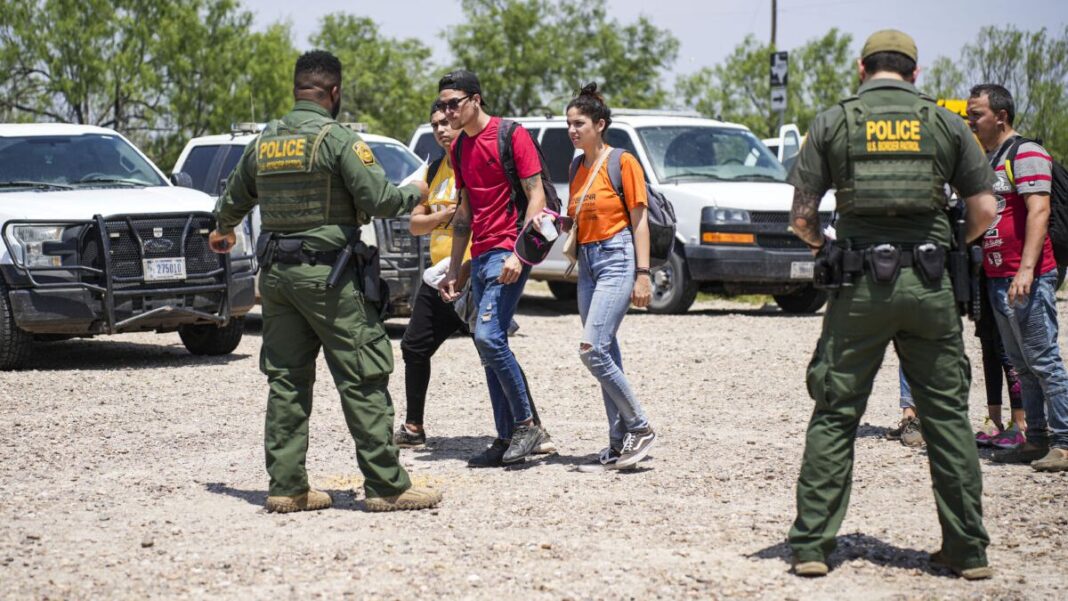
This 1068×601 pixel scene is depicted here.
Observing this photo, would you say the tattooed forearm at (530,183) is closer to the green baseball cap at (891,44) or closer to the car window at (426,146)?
the green baseball cap at (891,44)

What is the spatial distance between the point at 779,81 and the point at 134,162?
16108mm

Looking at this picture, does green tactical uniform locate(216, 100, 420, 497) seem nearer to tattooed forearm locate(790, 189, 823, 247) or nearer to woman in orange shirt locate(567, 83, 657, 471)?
woman in orange shirt locate(567, 83, 657, 471)

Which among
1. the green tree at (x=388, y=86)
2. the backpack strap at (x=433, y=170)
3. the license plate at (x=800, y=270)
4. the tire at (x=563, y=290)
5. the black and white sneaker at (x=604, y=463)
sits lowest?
the tire at (x=563, y=290)

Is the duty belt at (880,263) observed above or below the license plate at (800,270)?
above

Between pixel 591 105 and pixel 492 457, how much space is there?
1.86 metres

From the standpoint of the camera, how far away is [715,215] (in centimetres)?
1527

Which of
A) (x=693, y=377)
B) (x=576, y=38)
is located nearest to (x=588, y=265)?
(x=693, y=377)

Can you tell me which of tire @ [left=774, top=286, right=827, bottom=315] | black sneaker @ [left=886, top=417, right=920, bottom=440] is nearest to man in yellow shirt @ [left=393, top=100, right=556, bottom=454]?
black sneaker @ [left=886, top=417, right=920, bottom=440]

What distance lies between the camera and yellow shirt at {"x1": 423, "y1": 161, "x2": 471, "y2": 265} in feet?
25.4

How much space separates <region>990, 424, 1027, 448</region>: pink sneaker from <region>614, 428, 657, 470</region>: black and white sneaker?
6.39 feet

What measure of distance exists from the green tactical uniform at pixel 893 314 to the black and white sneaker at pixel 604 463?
201 cm

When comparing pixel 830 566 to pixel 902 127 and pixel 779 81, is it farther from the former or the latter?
pixel 779 81

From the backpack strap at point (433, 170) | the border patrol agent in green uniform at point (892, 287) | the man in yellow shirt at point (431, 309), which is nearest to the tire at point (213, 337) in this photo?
the man in yellow shirt at point (431, 309)

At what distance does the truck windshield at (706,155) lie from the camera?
1587 cm
